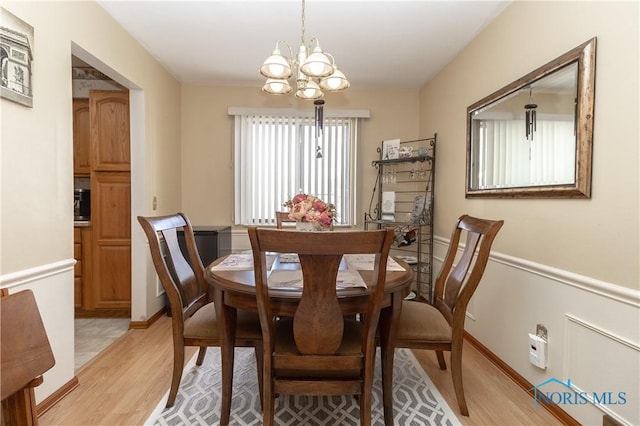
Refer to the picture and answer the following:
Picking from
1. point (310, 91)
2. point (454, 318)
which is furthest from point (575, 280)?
point (310, 91)

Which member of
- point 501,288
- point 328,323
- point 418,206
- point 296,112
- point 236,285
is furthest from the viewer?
point 296,112

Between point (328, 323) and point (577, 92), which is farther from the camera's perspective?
point (577, 92)

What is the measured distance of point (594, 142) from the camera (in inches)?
60.7

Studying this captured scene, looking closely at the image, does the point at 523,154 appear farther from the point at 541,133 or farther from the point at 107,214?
the point at 107,214

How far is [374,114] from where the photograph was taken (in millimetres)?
3904

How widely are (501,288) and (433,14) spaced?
2040 mm

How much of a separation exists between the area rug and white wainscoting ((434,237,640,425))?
624 mm

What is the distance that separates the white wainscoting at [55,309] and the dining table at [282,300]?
89cm

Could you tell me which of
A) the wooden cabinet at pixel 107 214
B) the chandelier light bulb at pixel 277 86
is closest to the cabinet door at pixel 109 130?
the wooden cabinet at pixel 107 214

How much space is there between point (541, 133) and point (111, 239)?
361cm

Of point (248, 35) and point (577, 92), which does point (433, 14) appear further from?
point (248, 35)

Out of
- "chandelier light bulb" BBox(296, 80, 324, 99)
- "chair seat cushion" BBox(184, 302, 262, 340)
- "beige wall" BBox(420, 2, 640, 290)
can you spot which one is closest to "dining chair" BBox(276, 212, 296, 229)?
"chandelier light bulb" BBox(296, 80, 324, 99)

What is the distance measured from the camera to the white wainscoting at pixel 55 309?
1.66 m

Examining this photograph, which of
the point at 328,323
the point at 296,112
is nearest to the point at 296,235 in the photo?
the point at 328,323
